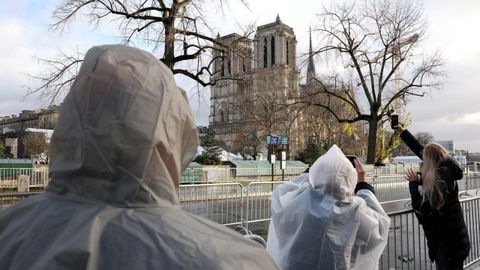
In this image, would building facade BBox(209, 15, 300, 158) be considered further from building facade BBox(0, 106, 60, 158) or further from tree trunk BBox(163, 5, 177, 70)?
building facade BBox(0, 106, 60, 158)

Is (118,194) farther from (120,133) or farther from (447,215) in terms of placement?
(447,215)

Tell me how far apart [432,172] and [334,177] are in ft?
7.09

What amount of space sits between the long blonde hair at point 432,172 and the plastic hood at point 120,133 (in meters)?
4.02

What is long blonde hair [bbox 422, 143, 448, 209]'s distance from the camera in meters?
4.76

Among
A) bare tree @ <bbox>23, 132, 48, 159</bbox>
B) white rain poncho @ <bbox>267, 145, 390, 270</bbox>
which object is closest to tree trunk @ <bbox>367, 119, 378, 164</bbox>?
white rain poncho @ <bbox>267, 145, 390, 270</bbox>

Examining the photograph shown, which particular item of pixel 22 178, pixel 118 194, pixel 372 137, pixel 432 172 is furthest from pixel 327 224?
pixel 372 137

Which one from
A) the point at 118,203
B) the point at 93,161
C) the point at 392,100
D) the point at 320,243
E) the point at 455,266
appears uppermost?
the point at 392,100

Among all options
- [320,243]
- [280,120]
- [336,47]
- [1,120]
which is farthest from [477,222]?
[1,120]

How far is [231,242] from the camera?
1271 millimetres

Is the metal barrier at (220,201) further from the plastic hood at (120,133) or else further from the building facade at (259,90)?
the plastic hood at (120,133)

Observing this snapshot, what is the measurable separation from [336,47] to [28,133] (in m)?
37.6

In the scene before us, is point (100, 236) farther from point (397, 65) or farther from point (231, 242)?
point (397, 65)

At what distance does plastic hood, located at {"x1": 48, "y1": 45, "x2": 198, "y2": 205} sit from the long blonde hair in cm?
402

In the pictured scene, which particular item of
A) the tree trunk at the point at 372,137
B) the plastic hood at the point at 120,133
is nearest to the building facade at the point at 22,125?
the plastic hood at the point at 120,133
